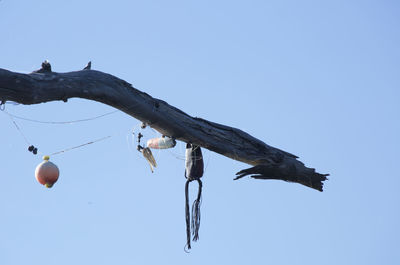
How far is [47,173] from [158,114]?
5.32ft

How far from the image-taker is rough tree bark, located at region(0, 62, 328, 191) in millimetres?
6598

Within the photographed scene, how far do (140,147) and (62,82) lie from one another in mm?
2151

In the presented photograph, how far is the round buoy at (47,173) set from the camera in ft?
27.3

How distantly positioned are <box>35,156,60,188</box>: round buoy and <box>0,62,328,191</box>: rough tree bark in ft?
4.62

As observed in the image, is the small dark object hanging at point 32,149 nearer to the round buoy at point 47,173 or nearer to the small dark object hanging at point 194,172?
the round buoy at point 47,173

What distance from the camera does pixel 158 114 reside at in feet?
25.2

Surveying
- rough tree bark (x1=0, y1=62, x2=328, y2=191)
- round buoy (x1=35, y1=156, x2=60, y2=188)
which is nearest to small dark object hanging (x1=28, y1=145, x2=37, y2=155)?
round buoy (x1=35, y1=156, x2=60, y2=188)

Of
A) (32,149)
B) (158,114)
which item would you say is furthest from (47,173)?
(158,114)

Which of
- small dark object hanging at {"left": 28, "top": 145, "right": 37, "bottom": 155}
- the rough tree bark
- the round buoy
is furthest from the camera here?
the round buoy

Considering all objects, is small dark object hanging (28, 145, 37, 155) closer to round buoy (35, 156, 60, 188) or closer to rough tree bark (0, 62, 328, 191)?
round buoy (35, 156, 60, 188)

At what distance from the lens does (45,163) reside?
8422 millimetres

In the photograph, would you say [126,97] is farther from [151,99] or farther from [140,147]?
[140,147]

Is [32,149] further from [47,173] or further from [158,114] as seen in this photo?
[158,114]

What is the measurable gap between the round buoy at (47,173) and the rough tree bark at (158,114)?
1408mm
